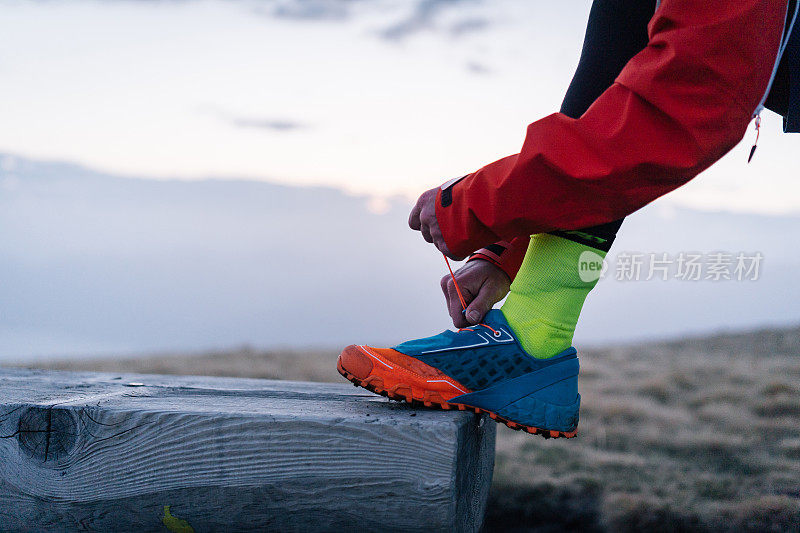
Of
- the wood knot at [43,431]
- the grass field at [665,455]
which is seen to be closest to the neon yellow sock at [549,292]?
the grass field at [665,455]

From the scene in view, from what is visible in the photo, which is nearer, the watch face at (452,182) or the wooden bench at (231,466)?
the wooden bench at (231,466)

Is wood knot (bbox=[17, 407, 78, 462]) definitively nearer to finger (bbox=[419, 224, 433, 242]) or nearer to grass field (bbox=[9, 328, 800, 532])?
finger (bbox=[419, 224, 433, 242])

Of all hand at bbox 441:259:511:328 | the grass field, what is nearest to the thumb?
hand at bbox 441:259:511:328

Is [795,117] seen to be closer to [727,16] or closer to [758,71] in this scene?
[758,71]

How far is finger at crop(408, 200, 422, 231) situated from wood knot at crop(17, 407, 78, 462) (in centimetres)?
77

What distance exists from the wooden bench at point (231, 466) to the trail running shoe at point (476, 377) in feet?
0.21

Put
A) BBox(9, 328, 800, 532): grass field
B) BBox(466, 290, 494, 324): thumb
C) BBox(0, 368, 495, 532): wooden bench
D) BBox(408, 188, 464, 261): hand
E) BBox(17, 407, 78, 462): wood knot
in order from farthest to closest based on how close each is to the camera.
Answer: BBox(9, 328, 800, 532): grass field → BBox(466, 290, 494, 324): thumb → BBox(408, 188, 464, 261): hand → BBox(17, 407, 78, 462): wood knot → BBox(0, 368, 495, 532): wooden bench

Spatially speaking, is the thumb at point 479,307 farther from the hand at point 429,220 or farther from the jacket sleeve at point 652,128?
the jacket sleeve at point 652,128

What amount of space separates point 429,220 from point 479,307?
0.90ft

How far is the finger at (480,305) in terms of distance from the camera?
1453 millimetres

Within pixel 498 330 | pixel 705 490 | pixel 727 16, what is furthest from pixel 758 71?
pixel 705 490

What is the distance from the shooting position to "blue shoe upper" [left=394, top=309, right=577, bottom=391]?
4.40 ft

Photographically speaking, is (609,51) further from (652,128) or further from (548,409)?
(548,409)

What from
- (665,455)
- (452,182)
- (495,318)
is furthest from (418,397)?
(665,455)
